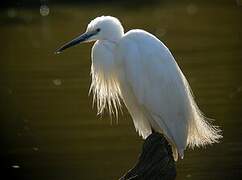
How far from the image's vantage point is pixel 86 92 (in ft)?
38.7

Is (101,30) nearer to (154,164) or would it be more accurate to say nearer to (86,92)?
(154,164)

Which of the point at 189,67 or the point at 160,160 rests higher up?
the point at 189,67

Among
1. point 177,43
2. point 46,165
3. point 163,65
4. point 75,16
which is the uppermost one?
point 75,16

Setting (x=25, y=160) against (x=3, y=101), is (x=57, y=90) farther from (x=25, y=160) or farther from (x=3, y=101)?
(x=25, y=160)

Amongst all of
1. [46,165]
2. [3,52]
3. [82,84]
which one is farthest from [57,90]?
[3,52]

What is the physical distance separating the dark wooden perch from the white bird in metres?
0.38

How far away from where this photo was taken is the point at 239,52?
47.5ft

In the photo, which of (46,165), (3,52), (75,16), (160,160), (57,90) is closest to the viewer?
(160,160)

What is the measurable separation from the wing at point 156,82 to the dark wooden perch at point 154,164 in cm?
38

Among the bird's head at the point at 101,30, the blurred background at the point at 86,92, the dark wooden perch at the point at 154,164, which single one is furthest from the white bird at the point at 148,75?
the blurred background at the point at 86,92

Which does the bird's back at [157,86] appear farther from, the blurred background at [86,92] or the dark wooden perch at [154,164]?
the blurred background at [86,92]

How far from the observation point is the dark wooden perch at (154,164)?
5.82 meters

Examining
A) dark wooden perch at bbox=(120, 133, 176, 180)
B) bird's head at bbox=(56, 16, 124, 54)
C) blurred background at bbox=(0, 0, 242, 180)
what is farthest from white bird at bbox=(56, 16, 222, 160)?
blurred background at bbox=(0, 0, 242, 180)

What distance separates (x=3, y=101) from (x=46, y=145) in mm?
2736
